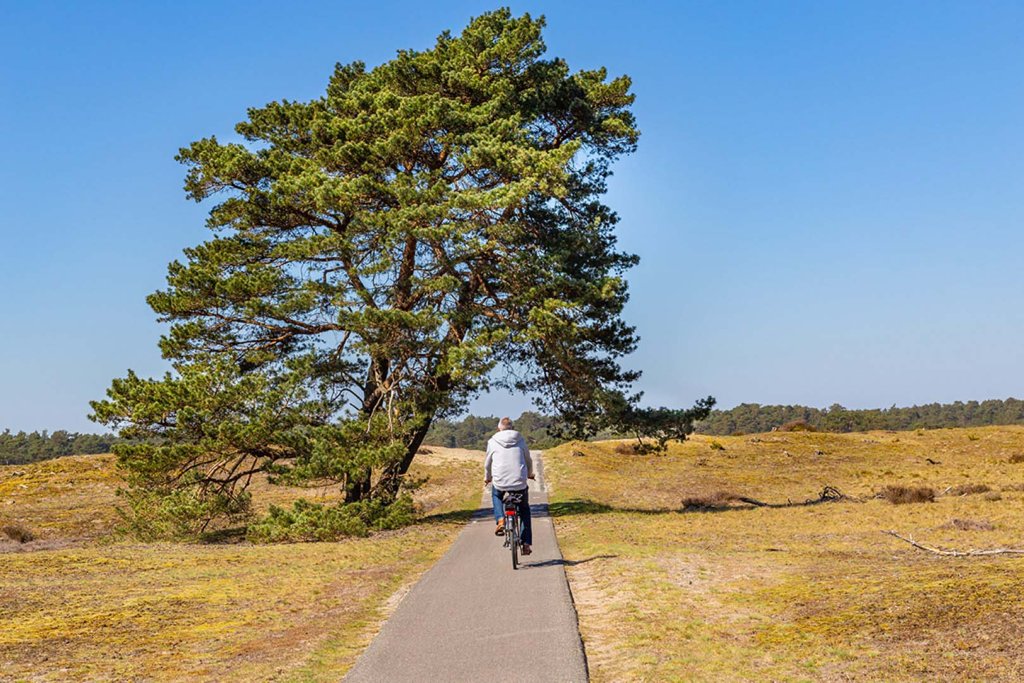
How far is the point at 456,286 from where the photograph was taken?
2100 centimetres

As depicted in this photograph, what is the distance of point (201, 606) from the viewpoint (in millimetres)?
10898

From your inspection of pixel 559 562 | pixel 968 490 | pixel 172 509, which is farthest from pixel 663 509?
pixel 172 509

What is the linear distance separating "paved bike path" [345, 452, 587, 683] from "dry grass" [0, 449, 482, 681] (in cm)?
46

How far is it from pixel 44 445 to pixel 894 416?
134 metres

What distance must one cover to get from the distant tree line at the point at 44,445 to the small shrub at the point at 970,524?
324ft

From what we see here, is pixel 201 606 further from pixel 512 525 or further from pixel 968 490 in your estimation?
pixel 968 490

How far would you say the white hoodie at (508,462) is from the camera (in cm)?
1278

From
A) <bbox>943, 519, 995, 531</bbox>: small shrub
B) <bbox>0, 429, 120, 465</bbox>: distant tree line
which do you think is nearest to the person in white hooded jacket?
<bbox>943, 519, 995, 531</bbox>: small shrub

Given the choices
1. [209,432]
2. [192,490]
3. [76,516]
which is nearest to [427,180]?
[209,432]

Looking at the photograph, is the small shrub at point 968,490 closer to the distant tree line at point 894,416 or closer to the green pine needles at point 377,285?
the green pine needles at point 377,285

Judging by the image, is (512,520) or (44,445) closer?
(512,520)

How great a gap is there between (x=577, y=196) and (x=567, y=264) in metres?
3.09

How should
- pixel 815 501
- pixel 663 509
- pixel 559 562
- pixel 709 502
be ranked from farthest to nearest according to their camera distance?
pixel 709 502
pixel 815 501
pixel 663 509
pixel 559 562

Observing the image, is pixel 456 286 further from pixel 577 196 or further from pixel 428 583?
pixel 428 583
